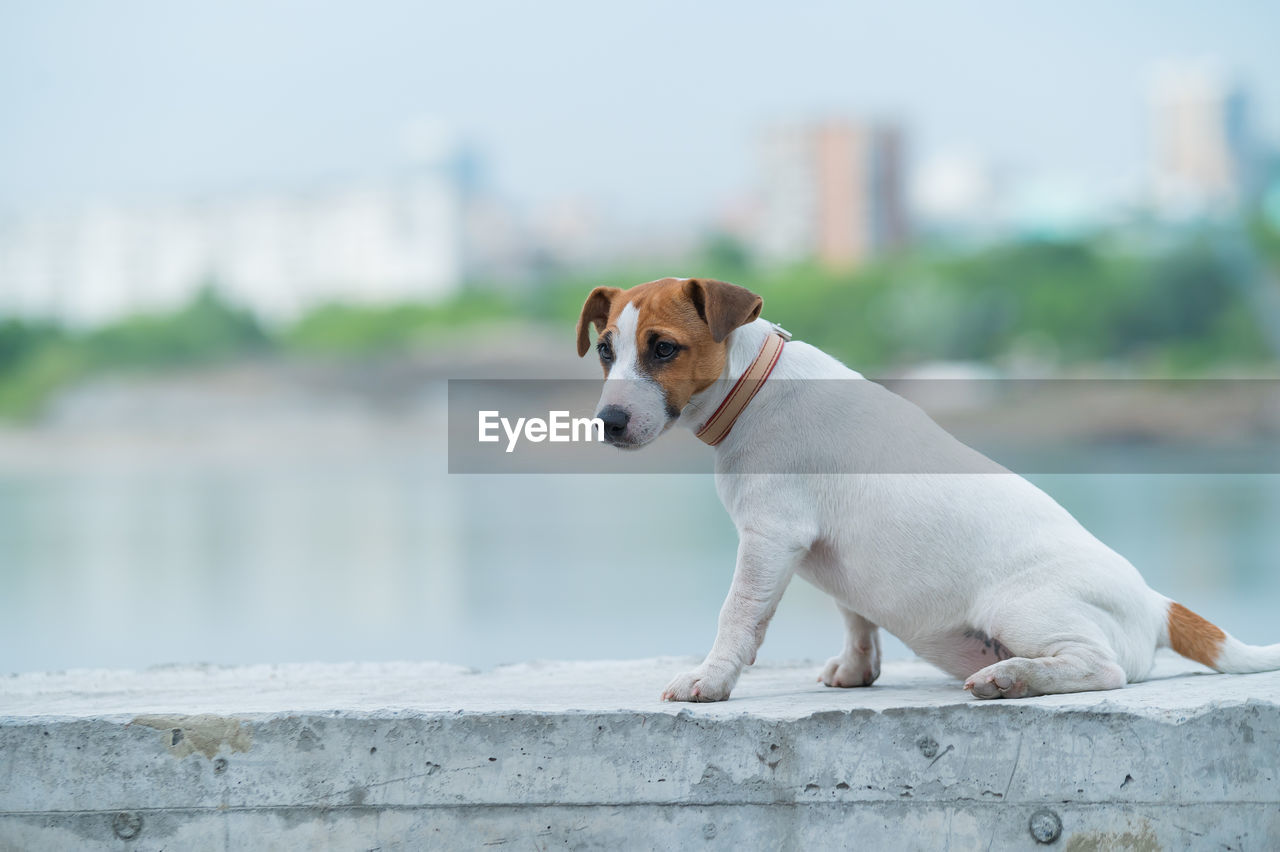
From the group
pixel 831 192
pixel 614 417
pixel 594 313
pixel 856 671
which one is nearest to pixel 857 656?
pixel 856 671

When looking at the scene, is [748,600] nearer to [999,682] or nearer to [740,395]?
[740,395]

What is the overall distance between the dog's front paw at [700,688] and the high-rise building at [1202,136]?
249 ft

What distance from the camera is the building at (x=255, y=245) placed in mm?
79000

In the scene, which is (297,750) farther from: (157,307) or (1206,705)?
(157,307)

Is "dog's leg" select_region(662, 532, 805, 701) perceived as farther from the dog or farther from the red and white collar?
the red and white collar

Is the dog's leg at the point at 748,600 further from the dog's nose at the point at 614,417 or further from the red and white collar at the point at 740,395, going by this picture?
the dog's nose at the point at 614,417

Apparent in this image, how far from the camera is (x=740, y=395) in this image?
3.36 m

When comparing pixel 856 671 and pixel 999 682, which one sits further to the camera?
pixel 856 671

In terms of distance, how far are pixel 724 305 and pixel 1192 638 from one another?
5.00 ft

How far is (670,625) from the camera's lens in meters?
12.1

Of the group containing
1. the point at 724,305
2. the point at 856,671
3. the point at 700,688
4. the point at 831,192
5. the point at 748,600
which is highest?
the point at 724,305

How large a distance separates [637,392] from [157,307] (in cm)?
7177

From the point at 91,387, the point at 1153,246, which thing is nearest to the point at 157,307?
the point at 91,387

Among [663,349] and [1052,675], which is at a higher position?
[663,349]
